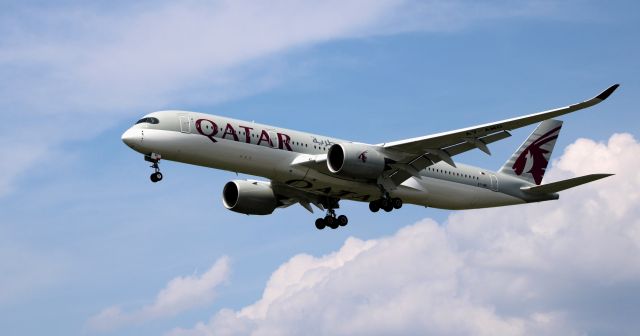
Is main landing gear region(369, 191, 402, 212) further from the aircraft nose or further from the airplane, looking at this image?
the aircraft nose

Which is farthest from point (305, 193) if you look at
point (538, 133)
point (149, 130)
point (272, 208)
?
point (538, 133)

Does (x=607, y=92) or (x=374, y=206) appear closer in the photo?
(x=607, y=92)

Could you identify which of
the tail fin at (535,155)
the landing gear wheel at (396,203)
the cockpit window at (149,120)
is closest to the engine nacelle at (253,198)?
the landing gear wheel at (396,203)

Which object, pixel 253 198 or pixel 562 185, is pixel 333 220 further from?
pixel 562 185

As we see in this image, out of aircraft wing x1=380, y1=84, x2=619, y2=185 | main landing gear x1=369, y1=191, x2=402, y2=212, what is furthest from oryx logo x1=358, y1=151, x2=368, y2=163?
main landing gear x1=369, y1=191, x2=402, y2=212

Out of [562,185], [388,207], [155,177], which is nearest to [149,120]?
[155,177]

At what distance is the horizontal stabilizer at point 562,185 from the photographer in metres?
54.3

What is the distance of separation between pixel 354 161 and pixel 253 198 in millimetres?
8361

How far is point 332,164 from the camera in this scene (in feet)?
174

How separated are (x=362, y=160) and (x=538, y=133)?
56.3ft

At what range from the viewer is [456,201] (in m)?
59.0

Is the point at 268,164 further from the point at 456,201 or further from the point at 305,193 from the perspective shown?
the point at 456,201

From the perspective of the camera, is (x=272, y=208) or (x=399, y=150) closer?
(x=399, y=150)

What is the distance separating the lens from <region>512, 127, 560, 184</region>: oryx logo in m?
64.1
